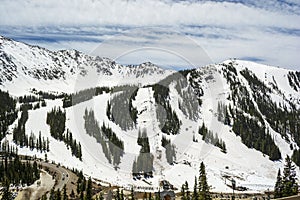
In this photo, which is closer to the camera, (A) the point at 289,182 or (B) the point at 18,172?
(A) the point at 289,182

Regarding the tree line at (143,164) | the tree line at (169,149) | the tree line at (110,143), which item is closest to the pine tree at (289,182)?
the tree line at (143,164)

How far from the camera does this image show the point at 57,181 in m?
138

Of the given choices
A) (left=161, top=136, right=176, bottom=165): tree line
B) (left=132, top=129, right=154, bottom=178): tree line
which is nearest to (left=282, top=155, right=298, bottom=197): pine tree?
(left=132, top=129, right=154, bottom=178): tree line

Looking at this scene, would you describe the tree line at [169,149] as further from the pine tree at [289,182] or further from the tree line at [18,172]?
the pine tree at [289,182]

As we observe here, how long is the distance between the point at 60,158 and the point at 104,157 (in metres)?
21.2

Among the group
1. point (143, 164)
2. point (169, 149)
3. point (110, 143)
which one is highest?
point (110, 143)

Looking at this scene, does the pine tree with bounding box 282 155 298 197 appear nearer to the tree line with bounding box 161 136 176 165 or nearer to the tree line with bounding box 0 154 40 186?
the tree line with bounding box 0 154 40 186

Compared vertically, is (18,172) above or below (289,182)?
below

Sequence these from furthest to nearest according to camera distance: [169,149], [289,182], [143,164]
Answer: [169,149]
[143,164]
[289,182]

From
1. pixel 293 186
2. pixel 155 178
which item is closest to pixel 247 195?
pixel 155 178

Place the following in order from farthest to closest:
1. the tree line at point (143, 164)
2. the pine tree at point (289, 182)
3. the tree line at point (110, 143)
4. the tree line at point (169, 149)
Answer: the tree line at point (169, 149) < the tree line at point (110, 143) < the tree line at point (143, 164) < the pine tree at point (289, 182)

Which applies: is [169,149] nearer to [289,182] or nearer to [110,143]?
[110,143]

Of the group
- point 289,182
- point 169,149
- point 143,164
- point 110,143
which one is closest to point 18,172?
point 110,143

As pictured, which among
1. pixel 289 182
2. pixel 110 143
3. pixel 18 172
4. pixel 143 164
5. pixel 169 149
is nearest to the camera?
pixel 289 182
